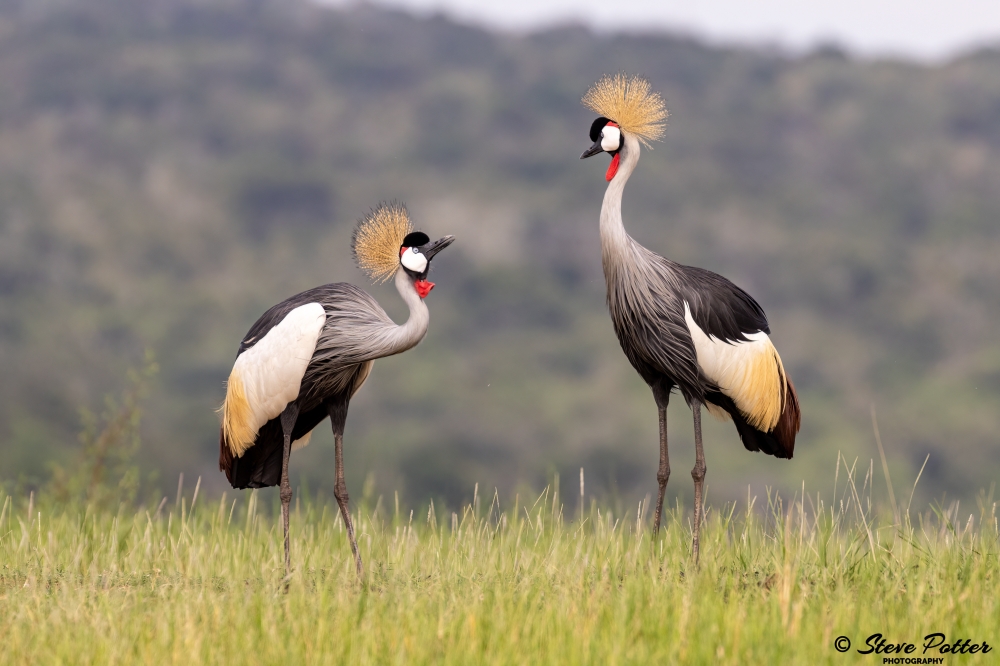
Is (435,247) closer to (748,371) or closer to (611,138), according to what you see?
(611,138)

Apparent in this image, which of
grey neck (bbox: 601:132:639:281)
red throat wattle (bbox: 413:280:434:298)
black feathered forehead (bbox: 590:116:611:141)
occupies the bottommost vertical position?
red throat wattle (bbox: 413:280:434:298)

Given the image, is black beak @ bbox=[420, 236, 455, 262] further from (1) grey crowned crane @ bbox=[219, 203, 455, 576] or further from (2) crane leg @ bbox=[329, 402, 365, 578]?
(2) crane leg @ bbox=[329, 402, 365, 578]

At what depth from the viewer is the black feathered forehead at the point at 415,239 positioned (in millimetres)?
5953

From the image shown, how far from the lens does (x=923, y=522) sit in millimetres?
5820

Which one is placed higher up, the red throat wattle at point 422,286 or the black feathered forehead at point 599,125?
the black feathered forehead at point 599,125

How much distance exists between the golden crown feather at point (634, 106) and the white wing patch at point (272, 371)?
2024mm

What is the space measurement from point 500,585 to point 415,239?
198 centimetres

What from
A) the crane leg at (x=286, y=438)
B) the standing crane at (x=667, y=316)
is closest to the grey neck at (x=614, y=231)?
the standing crane at (x=667, y=316)

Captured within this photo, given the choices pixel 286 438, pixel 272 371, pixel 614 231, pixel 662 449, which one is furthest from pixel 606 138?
pixel 286 438

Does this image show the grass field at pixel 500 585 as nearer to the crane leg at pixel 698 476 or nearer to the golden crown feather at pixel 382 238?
the crane leg at pixel 698 476

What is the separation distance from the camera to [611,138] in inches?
243

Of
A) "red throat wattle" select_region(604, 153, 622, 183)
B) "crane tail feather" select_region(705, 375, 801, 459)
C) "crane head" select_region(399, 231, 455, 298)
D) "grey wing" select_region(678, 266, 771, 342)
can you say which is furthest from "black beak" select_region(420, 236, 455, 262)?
"crane tail feather" select_region(705, 375, 801, 459)

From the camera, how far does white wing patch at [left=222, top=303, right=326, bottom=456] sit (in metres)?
5.83

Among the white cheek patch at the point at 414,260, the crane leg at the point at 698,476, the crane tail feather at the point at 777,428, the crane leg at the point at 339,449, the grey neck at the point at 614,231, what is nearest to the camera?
the crane leg at the point at 698,476
